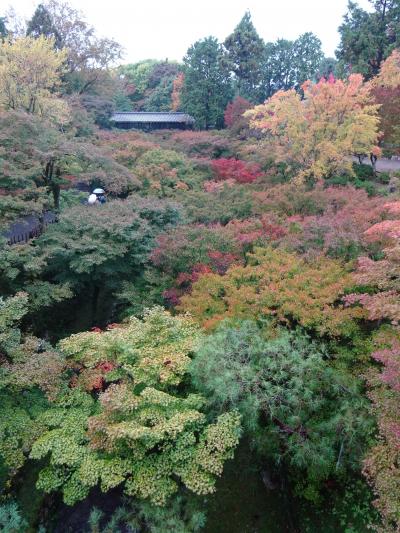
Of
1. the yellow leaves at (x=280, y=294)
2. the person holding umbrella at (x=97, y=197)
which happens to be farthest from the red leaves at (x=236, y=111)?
the yellow leaves at (x=280, y=294)

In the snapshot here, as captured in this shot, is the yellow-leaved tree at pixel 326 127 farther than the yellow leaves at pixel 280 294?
Yes

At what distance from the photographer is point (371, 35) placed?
84.6ft

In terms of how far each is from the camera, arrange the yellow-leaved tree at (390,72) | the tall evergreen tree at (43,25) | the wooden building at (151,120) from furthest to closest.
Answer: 1. the wooden building at (151,120)
2. the tall evergreen tree at (43,25)
3. the yellow-leaved tree at (390,72)

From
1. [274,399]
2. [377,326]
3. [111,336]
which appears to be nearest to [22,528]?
[111,336]

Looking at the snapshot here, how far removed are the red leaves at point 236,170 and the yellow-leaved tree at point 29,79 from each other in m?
8.35

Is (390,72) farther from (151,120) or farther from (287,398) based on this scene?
(287,398)

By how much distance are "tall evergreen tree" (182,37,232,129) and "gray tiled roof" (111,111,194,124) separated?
3547 millimetres

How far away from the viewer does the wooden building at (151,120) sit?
36031 mm

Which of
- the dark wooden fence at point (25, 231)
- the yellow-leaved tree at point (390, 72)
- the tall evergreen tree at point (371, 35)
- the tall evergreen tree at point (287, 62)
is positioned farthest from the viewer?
the tall evergreen tree at point (287, 62)

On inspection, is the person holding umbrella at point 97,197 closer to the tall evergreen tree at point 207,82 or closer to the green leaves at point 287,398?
the green leaves at point 287,398

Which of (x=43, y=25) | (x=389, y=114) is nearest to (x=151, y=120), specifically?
(x=43, y=25)

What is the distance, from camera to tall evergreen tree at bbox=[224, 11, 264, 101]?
33.3 meters

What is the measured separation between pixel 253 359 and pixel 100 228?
6951mm

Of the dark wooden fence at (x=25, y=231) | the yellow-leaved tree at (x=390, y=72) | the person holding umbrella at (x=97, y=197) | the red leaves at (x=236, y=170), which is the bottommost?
the dark wooden fence at (x=25, y=231)
